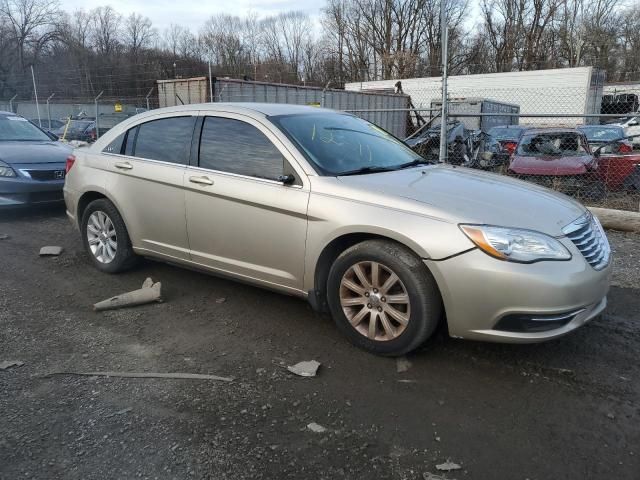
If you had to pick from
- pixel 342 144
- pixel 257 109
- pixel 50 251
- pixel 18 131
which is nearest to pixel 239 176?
pixel 257 109

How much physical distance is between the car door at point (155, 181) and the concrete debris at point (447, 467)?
265 centimetres

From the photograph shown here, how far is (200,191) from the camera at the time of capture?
4008mm

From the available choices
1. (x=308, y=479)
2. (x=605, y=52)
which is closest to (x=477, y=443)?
(x=308, y=479)

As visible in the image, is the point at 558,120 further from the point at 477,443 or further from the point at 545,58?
the point at 477,443

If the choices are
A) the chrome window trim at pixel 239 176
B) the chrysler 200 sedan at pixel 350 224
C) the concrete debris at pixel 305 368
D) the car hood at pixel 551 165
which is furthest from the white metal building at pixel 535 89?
the concrete debris at pixel 305 368

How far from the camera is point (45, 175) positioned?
7324 mm

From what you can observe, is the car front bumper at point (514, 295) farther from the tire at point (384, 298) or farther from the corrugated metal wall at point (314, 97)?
the corrugated metal wall at point (314, 97)

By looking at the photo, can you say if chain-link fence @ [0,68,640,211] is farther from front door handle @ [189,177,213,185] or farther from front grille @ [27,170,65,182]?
front grille @ [27,170,65,182]

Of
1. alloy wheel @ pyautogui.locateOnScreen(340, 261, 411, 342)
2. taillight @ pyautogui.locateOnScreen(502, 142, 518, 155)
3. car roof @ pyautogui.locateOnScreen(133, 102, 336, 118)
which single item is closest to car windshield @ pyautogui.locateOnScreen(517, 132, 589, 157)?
taillight @ pyautogui.locateOnScreen(502, 142, 518, 155)

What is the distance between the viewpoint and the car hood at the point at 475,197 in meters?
3.03

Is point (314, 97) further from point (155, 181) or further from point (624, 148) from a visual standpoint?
point (155, 181)

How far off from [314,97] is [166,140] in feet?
47.1

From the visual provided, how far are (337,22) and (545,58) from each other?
22.5 meters

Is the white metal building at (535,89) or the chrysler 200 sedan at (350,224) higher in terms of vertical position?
the white metal building at (535,89)
